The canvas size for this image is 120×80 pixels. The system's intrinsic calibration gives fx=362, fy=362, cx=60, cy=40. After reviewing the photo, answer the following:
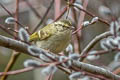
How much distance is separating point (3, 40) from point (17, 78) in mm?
6434

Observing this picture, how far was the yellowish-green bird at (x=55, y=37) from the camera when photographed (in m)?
4.07

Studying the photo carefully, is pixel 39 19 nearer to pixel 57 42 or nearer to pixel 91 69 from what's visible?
pixel 57 42

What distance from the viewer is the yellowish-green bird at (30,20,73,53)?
4.07 metres

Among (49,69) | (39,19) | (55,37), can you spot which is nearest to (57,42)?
(55,37)

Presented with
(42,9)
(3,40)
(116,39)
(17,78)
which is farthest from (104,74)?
(17,78)

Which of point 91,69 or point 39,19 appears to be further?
point 39,19

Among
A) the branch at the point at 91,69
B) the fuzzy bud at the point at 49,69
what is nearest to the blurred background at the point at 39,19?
the branch at the point at 91,69

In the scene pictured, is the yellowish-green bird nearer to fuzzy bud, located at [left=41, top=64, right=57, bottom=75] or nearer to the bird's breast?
the bird's breast

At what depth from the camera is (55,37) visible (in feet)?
13.7

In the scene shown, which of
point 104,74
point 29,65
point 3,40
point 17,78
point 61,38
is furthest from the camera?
point 17,78

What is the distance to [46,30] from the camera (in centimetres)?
427

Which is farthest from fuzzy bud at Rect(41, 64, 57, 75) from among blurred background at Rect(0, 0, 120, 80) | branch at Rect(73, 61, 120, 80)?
blurred background at Rect(0, 0, 120, 80)

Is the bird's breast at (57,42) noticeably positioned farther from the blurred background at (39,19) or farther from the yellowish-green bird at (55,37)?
the blurred background at (39,19)

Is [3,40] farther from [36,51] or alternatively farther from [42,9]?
[42,9]
